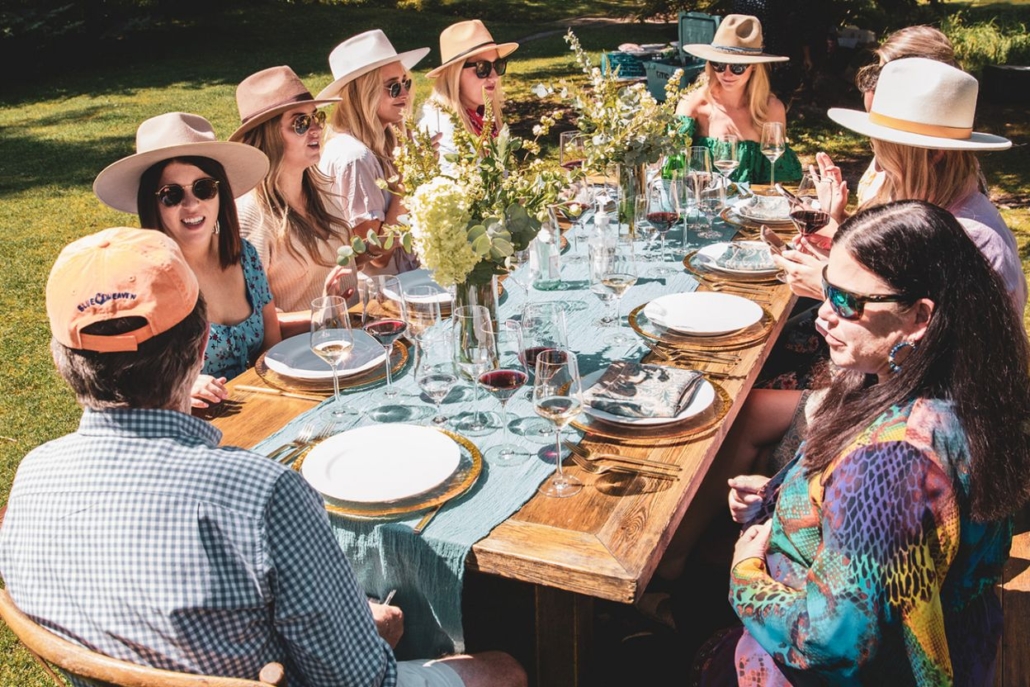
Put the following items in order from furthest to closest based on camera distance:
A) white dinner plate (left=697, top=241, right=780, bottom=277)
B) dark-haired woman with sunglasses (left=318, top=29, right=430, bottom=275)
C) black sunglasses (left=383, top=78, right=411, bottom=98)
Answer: black sunglasses (left=383, top=78, right=411, bottom=98) → dark-haired woman with sunglasses (left=318, top=29, right=430, bottom=275) → white dinner plate (left=697, top=241, right=780, bottom=277)

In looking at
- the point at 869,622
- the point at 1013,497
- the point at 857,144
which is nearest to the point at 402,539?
the point at 869,622

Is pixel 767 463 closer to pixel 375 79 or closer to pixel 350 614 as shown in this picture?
pixel 350 614

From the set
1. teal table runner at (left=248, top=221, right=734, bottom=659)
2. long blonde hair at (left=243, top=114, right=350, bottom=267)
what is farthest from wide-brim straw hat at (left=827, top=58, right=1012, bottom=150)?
long blonde hair at (left=243, top=114, right=350, bottom=267)

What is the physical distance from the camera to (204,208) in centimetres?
342

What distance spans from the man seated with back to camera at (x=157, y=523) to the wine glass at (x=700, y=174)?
9.72 ft

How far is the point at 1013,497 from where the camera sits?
6.22 feet

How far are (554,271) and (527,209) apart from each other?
924 mm

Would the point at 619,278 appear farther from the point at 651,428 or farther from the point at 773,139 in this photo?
the point at 773,139

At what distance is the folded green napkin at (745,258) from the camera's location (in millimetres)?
3723

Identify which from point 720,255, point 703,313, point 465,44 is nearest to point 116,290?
point 703,313

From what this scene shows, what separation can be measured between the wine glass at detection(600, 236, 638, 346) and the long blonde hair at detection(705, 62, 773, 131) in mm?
2783

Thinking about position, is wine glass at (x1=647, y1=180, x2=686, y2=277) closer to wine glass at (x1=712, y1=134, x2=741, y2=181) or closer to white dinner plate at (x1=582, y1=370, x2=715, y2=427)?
wine glass at (x1=712, y1=134, x2=741, y2=181)

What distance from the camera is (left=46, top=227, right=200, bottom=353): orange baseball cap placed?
5.63 ft

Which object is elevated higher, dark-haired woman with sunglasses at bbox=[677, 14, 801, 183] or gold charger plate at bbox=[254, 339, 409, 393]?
dark-haired woman with sunglasses at bbox=[677, 14, 801, 183]
